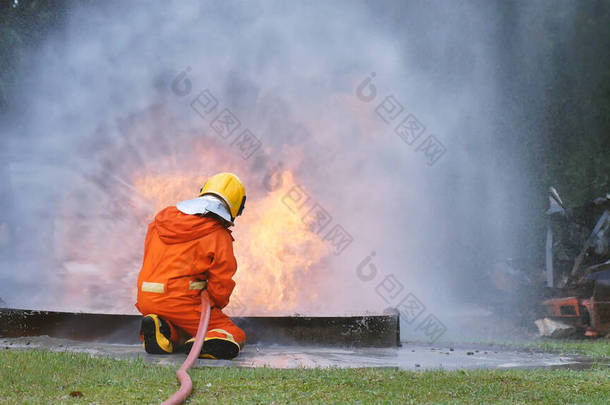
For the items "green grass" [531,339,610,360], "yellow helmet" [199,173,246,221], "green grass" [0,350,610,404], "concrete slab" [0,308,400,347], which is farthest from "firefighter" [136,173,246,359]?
"green grass" [531,339,610,360]

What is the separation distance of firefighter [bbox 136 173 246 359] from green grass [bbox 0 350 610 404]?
0.79 metres

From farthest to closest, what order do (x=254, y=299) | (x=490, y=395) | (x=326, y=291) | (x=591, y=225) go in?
(x=591, y=225) < (x=326, y=291) < (x=254, y=299) < (x=490, y=395)

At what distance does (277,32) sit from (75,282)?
474cm

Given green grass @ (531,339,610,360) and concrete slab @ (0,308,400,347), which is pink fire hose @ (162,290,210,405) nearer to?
concrete slab @ (0,308,400,347)

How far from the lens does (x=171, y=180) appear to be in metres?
9.50

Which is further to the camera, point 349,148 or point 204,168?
point 349,148

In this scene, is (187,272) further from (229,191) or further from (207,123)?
(207,123)

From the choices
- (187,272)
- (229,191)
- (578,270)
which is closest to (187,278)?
(187,272)

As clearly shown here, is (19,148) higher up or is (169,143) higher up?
(169,143)

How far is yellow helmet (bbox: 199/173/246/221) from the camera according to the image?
20.2 ft

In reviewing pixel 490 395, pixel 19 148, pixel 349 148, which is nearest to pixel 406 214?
pixel 349 148

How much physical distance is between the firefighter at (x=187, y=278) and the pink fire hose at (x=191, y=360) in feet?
0.54

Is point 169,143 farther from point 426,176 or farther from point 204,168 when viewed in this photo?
point 426,176

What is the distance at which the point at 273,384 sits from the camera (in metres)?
4.39
